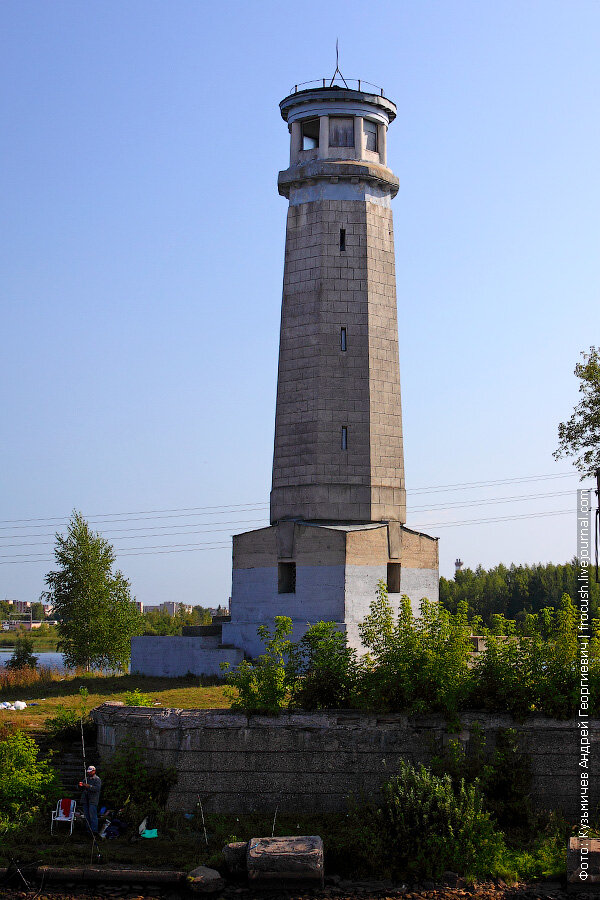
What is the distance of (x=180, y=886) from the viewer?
14.7m

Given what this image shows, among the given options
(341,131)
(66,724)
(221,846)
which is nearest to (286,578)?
(66,724)

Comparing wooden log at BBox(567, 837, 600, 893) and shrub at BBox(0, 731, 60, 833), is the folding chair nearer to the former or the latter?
shrub at BBox(0, 731, 60, 833)

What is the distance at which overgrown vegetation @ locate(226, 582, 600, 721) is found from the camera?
675 inches

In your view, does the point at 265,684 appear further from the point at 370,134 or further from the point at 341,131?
the point at 370,134

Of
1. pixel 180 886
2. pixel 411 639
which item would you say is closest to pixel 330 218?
pixel 411 639

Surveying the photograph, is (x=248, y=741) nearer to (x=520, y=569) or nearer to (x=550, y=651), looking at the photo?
(x=550, y=651)

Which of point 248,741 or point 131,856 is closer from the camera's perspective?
point 131,856

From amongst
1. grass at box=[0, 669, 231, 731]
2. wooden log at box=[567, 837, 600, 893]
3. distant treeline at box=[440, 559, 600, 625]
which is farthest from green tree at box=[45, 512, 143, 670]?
distant treeline at box=[440, 559, 600, 625]

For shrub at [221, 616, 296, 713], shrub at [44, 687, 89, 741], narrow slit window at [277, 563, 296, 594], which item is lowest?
shrub at [44, 687, 89, 741]

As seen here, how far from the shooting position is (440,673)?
17.1m

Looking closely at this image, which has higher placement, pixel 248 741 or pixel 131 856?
pixel 248 741

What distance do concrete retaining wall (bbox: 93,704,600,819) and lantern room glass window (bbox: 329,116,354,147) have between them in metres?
16.8

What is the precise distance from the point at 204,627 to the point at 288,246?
425 inches

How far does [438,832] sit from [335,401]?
13.6 m
